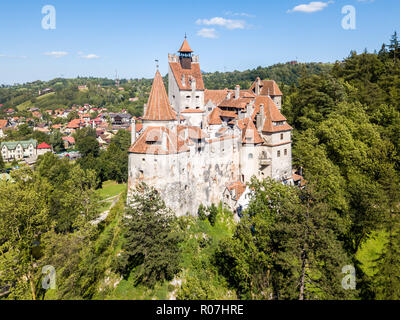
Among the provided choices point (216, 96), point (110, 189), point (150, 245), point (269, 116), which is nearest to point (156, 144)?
point (150, 245)

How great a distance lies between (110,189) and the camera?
246 feet

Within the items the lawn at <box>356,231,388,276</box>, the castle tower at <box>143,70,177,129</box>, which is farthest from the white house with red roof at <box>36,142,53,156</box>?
the lawn at <box>356,231,388,276</box>

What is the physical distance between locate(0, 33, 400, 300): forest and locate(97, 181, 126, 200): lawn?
2197 centimetres

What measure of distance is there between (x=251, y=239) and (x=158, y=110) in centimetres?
2010

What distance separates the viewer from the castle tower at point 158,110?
117 feet

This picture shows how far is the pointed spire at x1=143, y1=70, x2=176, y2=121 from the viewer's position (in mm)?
35812

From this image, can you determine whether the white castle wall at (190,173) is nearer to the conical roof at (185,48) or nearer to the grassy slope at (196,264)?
the grassy slope at (196,264)

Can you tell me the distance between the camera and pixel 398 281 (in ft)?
63.4

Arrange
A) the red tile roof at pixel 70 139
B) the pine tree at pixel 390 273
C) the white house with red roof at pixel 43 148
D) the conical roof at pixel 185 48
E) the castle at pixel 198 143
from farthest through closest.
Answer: the red tile roof at pixel 70 139, the white house with red roof at pixel 43 148, the conical roof at pixel 185 48, the castle at pixel 198 143, the pine tree at pixel 390 273

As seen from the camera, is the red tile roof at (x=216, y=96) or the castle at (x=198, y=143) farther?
the red tile roof at (x=216, y=96)

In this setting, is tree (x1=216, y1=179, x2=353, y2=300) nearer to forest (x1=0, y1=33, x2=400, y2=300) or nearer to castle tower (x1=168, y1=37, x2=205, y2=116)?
forest (x1=0, y1=33, x2=400, y2=300)

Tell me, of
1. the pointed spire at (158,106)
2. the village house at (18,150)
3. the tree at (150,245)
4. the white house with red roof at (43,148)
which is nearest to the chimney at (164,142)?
the pointed spire at (158,106)
